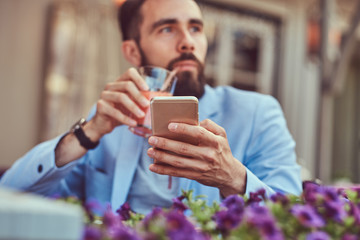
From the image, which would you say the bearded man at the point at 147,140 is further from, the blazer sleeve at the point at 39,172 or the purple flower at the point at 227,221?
the purple flower at the point at 227,221

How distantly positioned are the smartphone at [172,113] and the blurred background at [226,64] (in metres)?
2.14

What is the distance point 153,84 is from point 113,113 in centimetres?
14

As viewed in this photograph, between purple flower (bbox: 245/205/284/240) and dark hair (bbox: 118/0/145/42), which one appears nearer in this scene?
purple flower (bbox: 245/205/284/240)

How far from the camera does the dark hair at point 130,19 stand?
149 cm

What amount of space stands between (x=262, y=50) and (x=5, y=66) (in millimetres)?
3114

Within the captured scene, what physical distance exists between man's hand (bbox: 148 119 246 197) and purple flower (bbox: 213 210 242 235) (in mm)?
327

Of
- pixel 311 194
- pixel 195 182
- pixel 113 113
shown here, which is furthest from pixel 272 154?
pixel 311 194

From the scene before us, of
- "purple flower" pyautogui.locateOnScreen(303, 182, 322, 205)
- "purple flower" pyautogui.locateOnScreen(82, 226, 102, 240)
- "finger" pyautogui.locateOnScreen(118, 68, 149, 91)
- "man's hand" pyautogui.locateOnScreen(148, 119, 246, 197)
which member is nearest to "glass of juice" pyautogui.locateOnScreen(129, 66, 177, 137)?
"finger" pyautogui.locateOnScreen(118, 68, 149, 91)

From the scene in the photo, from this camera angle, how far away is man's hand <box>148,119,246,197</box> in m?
0.88

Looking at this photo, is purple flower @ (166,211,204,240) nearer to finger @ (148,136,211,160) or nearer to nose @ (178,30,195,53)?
finger @ (148,136,211,160)

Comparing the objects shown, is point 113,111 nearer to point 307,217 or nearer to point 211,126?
point 211,126

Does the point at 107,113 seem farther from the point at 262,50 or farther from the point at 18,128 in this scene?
the point at 262,50

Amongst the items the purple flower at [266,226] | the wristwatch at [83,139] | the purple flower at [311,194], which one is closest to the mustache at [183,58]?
the wristwatch at [83,139]

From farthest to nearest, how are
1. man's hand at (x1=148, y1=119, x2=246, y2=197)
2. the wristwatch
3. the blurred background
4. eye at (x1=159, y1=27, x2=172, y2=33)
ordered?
the blurred background, eye at (x1=159, y1=27, x2=172, y2=33), the wristwatch, man's hand at (x1=148, y1=119, x2=246, y2=197)
